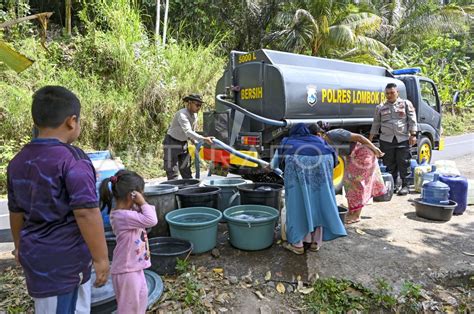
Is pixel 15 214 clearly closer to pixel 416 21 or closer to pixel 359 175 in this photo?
pixel 359 175

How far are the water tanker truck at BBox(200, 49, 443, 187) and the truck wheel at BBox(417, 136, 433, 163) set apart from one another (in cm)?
138

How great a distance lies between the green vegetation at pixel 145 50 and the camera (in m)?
9.01

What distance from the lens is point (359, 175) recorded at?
4402 mm

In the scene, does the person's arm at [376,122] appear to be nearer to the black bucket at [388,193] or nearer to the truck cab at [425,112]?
the black bucket at [388,193]

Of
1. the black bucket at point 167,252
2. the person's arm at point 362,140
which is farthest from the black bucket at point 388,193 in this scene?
the black bucket at point 167,252

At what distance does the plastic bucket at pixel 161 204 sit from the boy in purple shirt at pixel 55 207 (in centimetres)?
198

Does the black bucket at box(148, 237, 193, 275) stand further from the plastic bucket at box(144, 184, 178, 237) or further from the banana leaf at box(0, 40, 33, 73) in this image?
the banana leaf at box(0, 40, 33, 73)

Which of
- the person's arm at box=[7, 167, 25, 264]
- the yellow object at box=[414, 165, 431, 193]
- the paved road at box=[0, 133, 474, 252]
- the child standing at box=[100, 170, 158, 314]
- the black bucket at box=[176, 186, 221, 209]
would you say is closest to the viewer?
the person's arm at box=[7, 167, 25, 264]

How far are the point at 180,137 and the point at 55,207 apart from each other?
3.83 metres

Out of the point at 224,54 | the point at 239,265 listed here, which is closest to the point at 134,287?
the point at 239,265

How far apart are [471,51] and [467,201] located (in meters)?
35.0

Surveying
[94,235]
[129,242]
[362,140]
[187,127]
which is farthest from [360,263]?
[187,127]

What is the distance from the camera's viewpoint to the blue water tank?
4.58 m

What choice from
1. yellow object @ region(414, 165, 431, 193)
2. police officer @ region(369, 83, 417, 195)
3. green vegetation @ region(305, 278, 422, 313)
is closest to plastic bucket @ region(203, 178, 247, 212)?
green vegetation @ region(305, 278, 422, 313)
